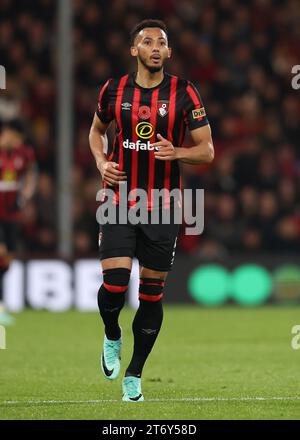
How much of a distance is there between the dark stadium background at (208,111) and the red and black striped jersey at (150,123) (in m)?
6.77

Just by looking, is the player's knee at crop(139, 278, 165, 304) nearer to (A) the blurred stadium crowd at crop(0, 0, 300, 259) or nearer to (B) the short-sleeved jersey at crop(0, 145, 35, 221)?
(B) the short-sleeved jersey at crop(0, 145, 35, 221)

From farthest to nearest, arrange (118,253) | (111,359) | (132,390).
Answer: (111,359) < (118,253) < (132,390)

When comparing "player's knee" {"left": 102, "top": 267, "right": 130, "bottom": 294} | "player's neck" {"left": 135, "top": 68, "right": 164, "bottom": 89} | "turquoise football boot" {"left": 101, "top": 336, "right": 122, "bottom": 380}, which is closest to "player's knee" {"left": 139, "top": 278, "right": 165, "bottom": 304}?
"player's knee" {"left": 102, "top": 267, "right": 130, "bottom": 294}

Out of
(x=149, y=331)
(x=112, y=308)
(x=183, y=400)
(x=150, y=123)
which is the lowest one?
(x=183, y=400)

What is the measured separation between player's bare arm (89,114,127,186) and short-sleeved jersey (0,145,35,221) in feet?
17.3

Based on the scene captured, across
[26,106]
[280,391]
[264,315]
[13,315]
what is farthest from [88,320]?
[280,391]

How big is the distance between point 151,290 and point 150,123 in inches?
36.3

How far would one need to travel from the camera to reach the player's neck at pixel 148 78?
6926mm

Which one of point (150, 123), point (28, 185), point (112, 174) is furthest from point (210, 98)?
point (112, 174)

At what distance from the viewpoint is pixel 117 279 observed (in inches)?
267

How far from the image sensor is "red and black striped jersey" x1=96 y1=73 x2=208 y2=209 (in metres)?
6.85

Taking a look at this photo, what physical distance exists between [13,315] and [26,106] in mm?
3874

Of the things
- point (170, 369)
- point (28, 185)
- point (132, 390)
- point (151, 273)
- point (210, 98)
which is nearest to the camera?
point (132, 390)

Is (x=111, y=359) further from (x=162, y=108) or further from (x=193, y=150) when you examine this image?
(x=162, y=108)
